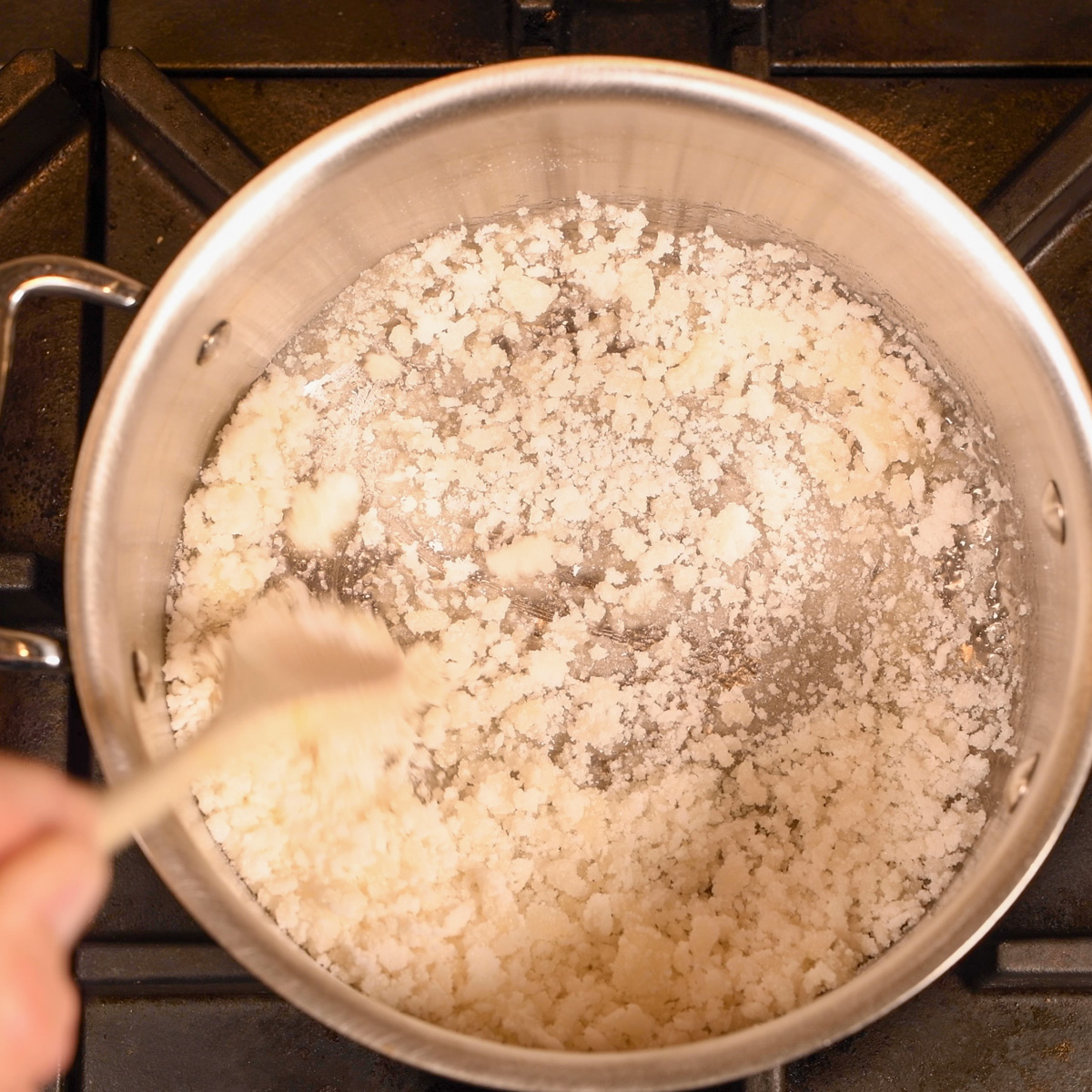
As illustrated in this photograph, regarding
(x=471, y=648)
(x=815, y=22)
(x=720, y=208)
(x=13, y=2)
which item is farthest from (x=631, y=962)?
(x=13, y=2)

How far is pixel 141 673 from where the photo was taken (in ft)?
2.37

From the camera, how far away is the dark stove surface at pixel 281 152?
75 centimetres

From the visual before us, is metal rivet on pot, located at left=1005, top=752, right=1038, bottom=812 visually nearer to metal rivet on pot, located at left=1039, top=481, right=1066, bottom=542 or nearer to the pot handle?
metal rivet on pot, located at left=1039, top=481, right=1066, bottom=542

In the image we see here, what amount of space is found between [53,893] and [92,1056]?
1.18ft

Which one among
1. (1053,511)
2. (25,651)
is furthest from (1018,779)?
(25,651)

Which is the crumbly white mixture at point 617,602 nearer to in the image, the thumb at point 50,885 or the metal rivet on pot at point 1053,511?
the metal rivet on pot at point 1053,511

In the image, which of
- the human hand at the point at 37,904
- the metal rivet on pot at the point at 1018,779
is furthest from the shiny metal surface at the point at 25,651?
the metal rivet on pot at the point at 1018,779

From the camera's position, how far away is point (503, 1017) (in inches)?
Result: 27.7

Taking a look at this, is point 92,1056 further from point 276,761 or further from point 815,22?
point 815,22

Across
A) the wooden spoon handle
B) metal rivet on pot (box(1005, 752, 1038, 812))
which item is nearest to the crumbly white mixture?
metal rivet on pot (box(1005, 752, 1038, 812))

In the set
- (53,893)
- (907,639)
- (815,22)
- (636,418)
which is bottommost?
(53,893)

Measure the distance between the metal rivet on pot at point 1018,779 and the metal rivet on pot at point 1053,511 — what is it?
151 millimetres

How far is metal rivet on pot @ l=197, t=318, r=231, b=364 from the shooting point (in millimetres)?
725

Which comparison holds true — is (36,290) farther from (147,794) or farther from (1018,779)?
(1018,779)
